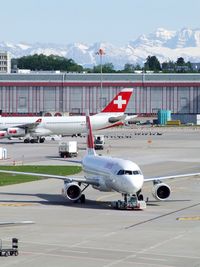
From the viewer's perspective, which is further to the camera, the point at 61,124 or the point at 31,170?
the point at 61,124

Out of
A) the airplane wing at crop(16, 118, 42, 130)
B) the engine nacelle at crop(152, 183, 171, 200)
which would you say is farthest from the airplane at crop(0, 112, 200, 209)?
the airplane wing at crop(16, 118, 42, 130)

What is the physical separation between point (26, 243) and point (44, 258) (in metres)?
3.98

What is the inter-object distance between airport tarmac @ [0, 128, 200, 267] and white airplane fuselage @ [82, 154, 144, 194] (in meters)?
1.50

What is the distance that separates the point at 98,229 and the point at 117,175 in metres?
9.11

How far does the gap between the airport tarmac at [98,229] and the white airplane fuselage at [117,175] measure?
59.1 inches

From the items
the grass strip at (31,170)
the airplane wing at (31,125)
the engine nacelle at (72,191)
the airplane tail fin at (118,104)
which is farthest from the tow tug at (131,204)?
the airplane tail fin at (118,104)

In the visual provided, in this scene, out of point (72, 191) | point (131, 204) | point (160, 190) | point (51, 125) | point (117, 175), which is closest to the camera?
point (131, 204)

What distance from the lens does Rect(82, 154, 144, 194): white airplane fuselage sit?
5878cm

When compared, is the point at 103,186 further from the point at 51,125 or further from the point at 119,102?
the point at 119,102

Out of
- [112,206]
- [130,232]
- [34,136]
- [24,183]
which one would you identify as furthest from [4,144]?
[130,232]

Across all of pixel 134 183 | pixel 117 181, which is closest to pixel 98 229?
pixel 134 183

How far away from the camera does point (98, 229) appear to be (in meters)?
50.8

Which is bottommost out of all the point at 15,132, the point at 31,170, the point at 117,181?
the point at 31,170

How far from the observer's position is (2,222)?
5250 cm
